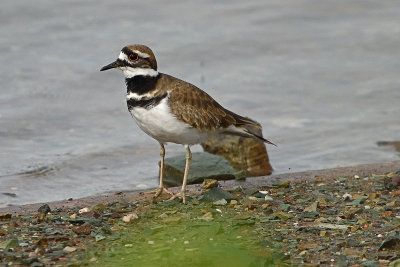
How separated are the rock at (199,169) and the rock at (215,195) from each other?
53.5 inches

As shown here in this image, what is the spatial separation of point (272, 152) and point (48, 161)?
2.76 m

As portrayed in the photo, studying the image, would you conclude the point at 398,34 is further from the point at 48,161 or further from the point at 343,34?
the point at 48,161

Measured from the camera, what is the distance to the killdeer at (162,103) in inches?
269

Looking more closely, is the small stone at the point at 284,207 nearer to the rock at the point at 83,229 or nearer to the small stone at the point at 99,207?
the small stone at the point at 99,207

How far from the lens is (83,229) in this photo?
598 cm

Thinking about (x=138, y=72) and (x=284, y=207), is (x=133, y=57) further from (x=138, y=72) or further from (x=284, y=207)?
(x=284, y=207)

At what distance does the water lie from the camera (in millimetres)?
9617

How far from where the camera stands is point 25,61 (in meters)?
11.9

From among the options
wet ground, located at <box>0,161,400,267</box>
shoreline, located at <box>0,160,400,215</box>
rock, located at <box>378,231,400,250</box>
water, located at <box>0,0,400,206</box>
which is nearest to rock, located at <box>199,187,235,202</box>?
wet ground, located at <box>0,161,400,267</box>

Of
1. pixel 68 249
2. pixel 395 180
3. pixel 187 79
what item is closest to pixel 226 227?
pixel 68 249

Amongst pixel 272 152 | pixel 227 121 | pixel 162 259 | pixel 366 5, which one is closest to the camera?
pixel 162 259

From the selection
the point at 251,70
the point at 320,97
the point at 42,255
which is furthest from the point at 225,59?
the point at 42,255

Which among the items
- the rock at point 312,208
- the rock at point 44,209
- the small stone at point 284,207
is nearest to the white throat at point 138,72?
the rock at point 44,209

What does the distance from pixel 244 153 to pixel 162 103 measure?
2700mm
